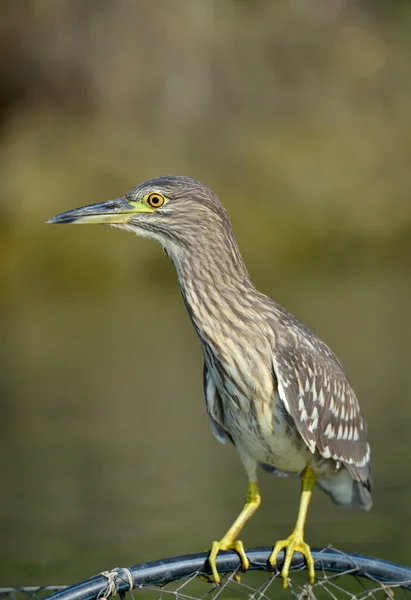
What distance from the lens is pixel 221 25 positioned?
2103cm

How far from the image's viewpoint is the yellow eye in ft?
11.1

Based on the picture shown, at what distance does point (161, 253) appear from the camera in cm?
1513

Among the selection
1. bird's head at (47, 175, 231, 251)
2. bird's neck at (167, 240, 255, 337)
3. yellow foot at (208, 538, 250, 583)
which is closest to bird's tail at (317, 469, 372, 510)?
yellow foot at (208, 538, 250, 583)

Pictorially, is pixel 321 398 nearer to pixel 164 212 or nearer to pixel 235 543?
pixel 235 543

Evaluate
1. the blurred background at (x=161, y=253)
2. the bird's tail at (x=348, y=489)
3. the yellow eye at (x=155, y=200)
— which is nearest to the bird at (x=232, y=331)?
the yellow eye at (x=155, y=200)

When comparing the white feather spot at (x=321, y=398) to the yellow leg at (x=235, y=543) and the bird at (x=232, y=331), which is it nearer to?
the bird at (x=232, y=331)

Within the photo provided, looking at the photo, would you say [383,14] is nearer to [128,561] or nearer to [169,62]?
[169,62]

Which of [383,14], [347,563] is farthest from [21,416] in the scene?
[383,14]

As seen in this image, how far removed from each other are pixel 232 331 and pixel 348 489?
903 mm

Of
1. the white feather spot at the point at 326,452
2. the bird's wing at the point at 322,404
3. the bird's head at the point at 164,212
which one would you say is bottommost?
the white feather spot at the point at 326,452

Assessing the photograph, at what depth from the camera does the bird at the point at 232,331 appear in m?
3.39

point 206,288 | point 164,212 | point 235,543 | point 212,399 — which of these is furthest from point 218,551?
point 164,212

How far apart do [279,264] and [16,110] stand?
5.91 metres

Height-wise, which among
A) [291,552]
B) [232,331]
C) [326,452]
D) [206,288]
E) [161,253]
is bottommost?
[291,552]
